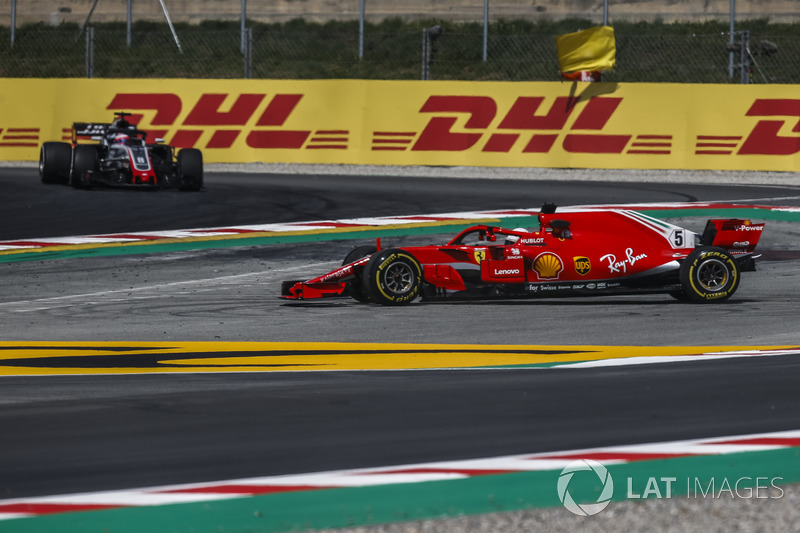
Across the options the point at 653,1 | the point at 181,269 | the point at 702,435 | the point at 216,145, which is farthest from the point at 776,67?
the point at 702,435

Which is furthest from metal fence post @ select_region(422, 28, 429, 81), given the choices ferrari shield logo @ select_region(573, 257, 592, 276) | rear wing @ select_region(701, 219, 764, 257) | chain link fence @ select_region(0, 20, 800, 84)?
ferrari shield logo @ select_region(573, 257, 592, 276)

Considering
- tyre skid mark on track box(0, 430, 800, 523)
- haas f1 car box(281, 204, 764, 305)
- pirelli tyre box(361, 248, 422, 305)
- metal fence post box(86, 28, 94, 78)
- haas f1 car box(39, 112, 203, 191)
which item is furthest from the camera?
metal fence post box(86, 28, 94, 78)

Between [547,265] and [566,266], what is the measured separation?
0.18m

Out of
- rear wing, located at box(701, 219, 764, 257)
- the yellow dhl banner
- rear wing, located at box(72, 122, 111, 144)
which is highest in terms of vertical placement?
the yellow dhl banner

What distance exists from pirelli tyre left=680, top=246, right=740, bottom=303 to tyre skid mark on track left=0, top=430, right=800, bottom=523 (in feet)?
17.2

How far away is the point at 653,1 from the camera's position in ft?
108

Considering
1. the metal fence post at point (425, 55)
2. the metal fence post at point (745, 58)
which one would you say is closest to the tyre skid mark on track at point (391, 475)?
the metal fence post at point (745, 58)

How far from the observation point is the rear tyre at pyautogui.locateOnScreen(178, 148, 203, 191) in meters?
19.8

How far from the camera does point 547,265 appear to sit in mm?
10914

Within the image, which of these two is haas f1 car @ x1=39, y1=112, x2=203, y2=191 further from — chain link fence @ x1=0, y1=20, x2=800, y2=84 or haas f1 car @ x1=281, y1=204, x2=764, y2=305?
haas f1 car @ x1=281, y1=204, x2=764, y2=305

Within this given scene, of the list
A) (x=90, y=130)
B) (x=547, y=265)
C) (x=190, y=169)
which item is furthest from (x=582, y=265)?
(x=90, y=130)

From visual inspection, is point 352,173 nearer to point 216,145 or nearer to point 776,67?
point 216,145

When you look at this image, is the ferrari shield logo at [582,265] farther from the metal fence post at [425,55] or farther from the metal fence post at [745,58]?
the metal fence post at [425,55]

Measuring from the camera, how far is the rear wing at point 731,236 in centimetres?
1119
